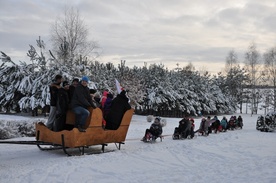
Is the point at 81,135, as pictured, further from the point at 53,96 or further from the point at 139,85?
the point at 139,85

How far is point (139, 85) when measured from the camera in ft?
102

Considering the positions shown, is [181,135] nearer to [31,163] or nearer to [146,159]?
[146,159]

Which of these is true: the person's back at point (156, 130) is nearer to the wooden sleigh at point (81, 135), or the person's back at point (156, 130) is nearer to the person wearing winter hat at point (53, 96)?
the wooden sleigh at point (81, 135)

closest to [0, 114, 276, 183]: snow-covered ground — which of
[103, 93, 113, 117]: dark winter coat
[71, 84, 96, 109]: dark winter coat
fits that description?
[103, 93, 113, 117]: dark winter coat

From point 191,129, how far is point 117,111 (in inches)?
219

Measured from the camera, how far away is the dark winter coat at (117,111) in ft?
33.6

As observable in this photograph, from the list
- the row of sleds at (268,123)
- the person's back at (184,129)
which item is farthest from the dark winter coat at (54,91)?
the row of sleds at (268,123)

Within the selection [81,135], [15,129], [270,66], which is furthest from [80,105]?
[270,66]

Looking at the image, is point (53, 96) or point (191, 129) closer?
point (53, 96)

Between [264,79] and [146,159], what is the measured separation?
47403mm

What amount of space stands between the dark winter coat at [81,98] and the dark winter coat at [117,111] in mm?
1305

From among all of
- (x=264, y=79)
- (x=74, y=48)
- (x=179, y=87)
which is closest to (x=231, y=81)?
(x=264, y=79)

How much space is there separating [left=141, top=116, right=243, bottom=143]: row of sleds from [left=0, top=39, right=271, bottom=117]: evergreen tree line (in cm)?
912

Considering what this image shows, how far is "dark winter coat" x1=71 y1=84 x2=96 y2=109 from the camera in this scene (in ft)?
29.7
